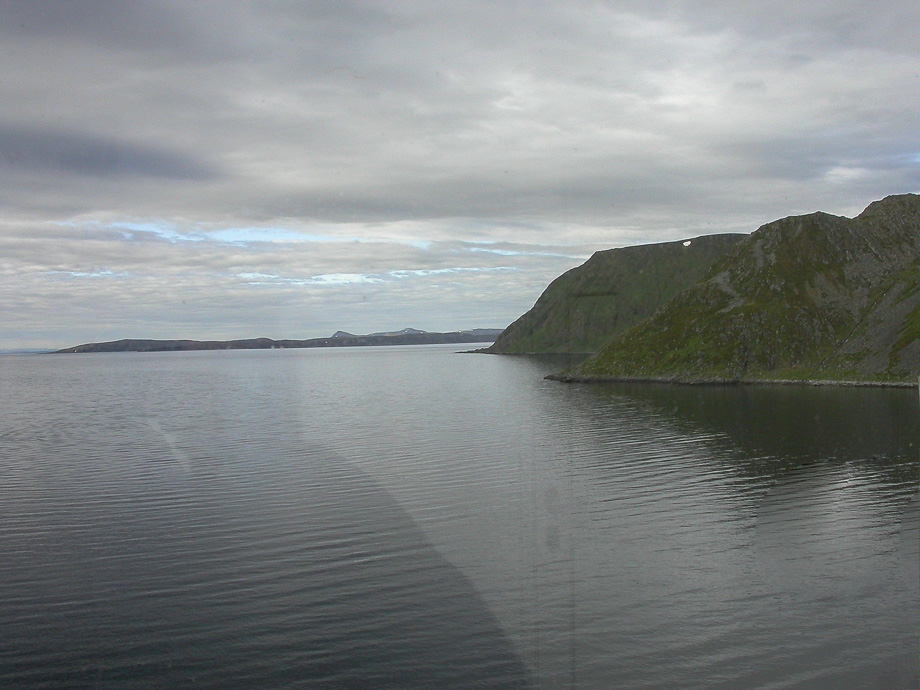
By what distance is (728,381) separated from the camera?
151750 mm

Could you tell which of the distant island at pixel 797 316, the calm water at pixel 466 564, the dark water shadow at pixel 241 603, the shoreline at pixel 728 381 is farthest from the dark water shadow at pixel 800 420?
the dark water shadow at pixel 241 603

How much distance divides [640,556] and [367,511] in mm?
16332

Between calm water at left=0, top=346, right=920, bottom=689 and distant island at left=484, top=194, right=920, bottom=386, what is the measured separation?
79867 millimetres

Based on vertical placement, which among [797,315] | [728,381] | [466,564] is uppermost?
[797,315]

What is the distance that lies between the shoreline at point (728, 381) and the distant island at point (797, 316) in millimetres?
448

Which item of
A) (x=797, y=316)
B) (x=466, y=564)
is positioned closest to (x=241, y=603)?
(x=466, y=564)

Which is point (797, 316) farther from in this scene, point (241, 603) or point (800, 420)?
point (241, 603)

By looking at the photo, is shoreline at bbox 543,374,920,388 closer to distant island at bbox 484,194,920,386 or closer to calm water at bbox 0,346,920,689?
distant island at bbox 484,194,920,386

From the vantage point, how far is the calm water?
2339 cm

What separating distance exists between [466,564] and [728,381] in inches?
5153

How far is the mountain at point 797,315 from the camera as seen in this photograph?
472 feet

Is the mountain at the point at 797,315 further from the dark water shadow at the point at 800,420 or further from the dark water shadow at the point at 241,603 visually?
the dark water shadow at the point at 241,603

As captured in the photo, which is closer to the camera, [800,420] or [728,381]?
[800,420]

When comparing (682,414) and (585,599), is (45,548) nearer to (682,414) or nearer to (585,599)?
(585,599)
